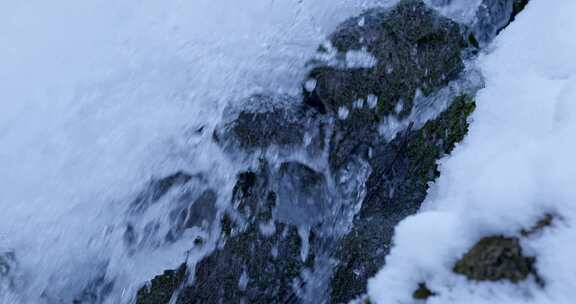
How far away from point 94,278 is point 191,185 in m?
0.97

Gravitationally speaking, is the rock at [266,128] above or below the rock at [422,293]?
below

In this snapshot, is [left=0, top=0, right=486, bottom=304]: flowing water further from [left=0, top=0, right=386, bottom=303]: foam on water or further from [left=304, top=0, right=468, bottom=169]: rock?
[left=304, top=0, right=468, bottom=169]: rock

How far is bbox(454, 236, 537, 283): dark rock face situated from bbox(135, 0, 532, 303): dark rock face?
183cm

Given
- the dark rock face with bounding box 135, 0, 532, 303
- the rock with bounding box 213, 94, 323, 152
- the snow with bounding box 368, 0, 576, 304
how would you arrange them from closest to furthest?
the snow with bounding box 368, 0, 576, 304
the dark rock face with bounding box 135, 0, 532, 303
the rock with bounding box 213, 94, 323, 152

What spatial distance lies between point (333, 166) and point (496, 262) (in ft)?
8.05

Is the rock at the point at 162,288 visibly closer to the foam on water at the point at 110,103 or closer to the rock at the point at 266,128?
the foam on water at the point at 110,103

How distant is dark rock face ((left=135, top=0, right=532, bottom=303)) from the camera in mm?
3836

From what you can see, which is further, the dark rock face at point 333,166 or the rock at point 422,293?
the dark rock face at point 333,166

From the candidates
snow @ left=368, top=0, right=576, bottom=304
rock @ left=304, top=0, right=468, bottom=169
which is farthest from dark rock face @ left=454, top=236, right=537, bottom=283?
rock @ left=304, top=0, right=468, bottom=169

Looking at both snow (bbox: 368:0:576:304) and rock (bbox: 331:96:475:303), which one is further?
rock (bbox: 331:96:475:303)

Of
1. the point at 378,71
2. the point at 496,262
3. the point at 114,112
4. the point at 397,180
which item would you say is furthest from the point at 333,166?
the point at 496,262

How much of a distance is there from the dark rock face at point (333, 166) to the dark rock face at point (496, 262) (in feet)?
6.00

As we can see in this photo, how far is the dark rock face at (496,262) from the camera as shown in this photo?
170cm

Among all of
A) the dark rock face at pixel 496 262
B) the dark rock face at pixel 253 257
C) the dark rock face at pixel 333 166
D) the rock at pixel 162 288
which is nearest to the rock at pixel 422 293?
the dark rock face at pixel 496 262
